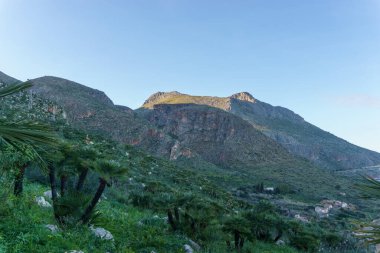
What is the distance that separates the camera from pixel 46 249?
7.09m

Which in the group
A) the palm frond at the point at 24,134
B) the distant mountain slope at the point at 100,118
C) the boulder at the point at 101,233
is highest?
the distant mountain slope at the point at 100,118

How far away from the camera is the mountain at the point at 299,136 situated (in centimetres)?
13088

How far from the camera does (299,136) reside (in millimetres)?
143000

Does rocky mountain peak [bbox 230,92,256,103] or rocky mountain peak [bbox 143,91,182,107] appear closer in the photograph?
rocky mountain peak [bbox 143,91,182,107]

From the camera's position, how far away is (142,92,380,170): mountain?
13088 cm

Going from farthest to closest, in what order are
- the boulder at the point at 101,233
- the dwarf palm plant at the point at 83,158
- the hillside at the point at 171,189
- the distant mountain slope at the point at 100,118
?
the distant mountain slope at the point at 100,118, the dwarf palm plant at the point at 83,158, the hillside at the point at 171,189, the boulder at the point at 101,233

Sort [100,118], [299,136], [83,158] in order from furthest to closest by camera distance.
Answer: [299,136] < [100,118] < [83,158]

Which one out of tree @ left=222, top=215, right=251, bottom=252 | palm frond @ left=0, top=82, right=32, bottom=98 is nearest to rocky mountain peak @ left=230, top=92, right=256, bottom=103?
tree @ left=222, top=215, right=251, bottom=252

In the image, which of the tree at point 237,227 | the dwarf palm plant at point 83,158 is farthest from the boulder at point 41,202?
the tree at point 237,227

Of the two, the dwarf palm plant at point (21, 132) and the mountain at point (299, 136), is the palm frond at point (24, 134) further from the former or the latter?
the mountain at point (299, 136)

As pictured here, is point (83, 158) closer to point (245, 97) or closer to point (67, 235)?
point (67, 235)

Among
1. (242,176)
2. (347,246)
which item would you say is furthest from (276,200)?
(347,246)

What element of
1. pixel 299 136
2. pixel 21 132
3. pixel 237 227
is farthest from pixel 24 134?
pixel 299 136

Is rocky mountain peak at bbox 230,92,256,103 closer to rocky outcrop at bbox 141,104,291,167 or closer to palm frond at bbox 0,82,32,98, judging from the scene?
rocky outcrop at bbox 141,104,291,167
